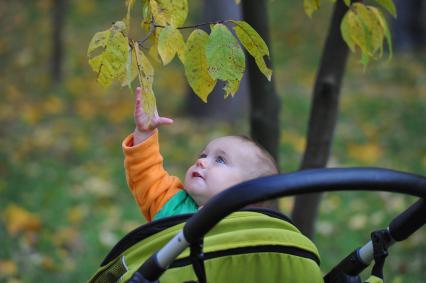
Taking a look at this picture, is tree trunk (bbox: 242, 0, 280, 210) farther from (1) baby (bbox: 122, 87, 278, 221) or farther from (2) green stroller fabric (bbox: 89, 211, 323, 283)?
(2) green stroller fabric (bbox: 89, 211, 323, 283)

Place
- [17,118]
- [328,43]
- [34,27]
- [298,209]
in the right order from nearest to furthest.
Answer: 1. [328,43]
2. [298,209]
3. [17,118]
4. [34,27]

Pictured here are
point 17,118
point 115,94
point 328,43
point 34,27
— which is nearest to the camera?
point 328,43

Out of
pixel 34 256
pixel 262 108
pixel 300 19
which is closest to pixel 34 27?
pixel 300 19

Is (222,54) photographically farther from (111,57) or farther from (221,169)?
(221,169)

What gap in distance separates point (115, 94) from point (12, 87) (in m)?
1.27

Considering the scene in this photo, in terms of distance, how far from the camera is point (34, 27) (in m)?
12.5

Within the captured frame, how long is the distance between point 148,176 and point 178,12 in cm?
69

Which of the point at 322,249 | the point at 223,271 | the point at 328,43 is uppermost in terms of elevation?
the point at 328,43

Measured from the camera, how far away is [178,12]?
200cm

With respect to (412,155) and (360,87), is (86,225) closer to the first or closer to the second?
(412,155)

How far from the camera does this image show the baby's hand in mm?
2373

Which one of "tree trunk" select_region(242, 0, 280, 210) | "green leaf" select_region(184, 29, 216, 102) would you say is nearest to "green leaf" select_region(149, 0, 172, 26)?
"green leaf" select_region(184, 29, 216, 102)

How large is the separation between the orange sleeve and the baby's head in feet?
0.39

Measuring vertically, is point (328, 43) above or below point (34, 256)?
above
